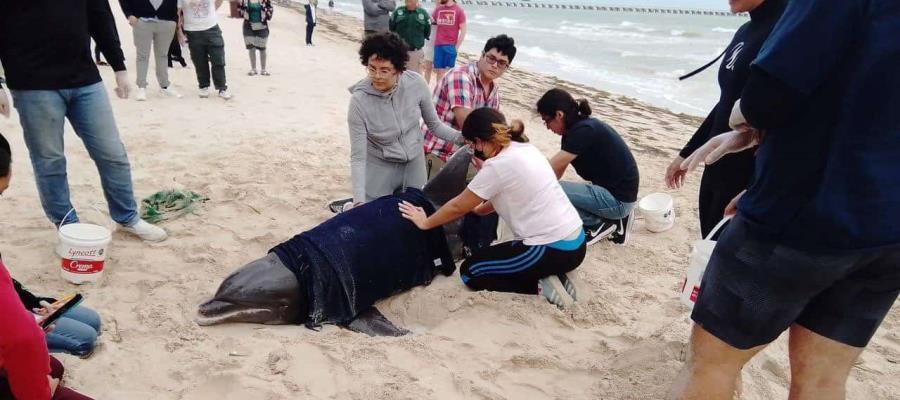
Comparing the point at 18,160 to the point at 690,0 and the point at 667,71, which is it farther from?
the point at 690,0

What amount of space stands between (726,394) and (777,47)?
0.93 meters

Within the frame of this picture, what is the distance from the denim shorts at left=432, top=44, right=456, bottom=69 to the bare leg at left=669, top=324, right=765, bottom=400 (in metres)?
6.59

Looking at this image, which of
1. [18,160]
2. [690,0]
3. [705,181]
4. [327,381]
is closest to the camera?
[327,381]

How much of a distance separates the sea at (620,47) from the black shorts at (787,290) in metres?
9.01

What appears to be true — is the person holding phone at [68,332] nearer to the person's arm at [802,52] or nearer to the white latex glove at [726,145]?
the white latex glove at [726,145]

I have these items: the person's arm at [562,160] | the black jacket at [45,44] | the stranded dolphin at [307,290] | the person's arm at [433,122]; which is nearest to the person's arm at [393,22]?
the person's arm at [433,122]

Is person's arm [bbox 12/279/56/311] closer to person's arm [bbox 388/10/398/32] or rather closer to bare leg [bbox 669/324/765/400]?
bare leg [bbox 669/324/765/400]

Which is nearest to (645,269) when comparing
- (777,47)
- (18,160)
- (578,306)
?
(578,306)

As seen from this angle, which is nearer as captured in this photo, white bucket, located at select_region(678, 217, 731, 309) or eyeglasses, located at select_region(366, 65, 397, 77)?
white bucket, located at select_region(678, 217, 731, 309)

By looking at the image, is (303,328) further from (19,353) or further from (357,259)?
(19,353)

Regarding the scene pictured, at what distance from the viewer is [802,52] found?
1.30 m

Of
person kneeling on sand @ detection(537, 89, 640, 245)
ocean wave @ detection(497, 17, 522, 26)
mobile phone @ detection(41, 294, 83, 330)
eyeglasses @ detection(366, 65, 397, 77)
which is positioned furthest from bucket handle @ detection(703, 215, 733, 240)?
ocean wave @ detection(497, 17, 522, 26)

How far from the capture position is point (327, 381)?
234 cm

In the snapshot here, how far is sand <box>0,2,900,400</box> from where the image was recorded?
2.34m
